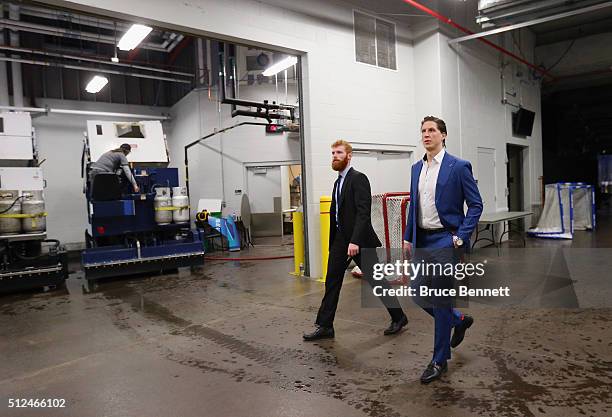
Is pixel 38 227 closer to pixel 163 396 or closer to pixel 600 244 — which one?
pixel 163 396

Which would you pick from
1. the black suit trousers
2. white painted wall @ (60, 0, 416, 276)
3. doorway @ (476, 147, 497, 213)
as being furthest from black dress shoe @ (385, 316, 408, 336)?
doorway @ (476, 147, 497, 213)

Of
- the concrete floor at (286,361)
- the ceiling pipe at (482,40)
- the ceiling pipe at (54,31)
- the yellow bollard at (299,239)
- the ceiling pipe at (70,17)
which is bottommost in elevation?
the concrete floor at (286,361)

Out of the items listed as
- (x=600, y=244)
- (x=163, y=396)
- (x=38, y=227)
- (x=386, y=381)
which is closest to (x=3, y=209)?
(x=38, y=227)

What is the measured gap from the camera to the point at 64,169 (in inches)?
428

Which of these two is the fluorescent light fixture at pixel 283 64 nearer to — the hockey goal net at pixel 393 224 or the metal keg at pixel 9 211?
the hockey goal net at pixel 393 224

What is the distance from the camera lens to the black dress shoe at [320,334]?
352cm

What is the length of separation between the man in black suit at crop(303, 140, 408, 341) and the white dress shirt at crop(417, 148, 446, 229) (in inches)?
25.6

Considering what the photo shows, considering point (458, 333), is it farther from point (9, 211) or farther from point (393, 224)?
point (9, 211)

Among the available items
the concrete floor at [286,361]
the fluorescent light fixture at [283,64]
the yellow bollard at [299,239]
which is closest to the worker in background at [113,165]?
the concrete floor at [286,361]

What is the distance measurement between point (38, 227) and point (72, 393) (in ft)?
13.0

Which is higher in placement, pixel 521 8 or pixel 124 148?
pixel 521 8

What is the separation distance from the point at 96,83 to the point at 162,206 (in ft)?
17.5

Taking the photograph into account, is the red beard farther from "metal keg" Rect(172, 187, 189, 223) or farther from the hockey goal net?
"metal keg" Rect(172, 187, 189, 223)

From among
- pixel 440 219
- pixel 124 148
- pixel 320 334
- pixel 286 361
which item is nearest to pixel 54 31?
pixel 124 148
